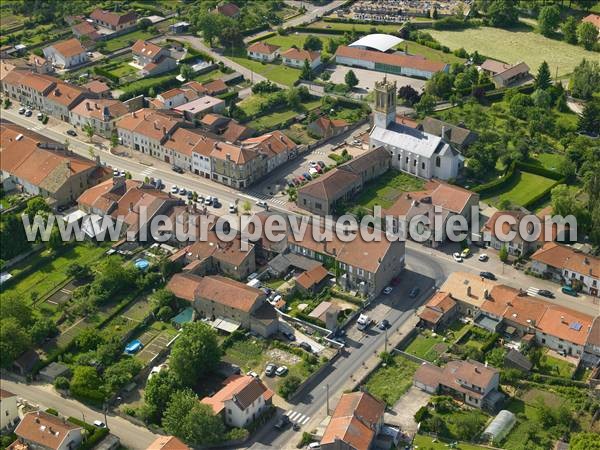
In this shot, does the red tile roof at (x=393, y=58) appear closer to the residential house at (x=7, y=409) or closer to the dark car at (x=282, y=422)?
the dark car at (x=282, y=422)

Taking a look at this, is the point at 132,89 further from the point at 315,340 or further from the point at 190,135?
the point at 315,340

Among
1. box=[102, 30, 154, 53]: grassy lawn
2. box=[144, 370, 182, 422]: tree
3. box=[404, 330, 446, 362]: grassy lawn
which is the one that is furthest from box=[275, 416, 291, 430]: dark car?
box=[102, 30, 154, 53]: grassy lawn

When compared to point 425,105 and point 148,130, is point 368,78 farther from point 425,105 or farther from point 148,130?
point 148,130

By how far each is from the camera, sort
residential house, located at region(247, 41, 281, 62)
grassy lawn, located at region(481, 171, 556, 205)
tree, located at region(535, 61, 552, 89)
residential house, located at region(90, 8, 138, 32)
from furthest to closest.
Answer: residential house, located at region(90, 8, 138, 32), residential house, located at region(247, 41, 281, 62), tree, located at region(535, 61, 552, 89), grassy lawn, located at region(481, 171, 556, 205)

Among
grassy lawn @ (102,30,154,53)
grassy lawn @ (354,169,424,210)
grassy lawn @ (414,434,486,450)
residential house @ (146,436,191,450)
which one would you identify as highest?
grassy lawn @ (102,30,154,53)

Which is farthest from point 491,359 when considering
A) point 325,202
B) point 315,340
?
point 325,202

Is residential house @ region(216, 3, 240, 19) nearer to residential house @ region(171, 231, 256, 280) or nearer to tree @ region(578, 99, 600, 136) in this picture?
tree @ region(578, 99, 600, 136)

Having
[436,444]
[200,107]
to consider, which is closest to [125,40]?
[200,107]
